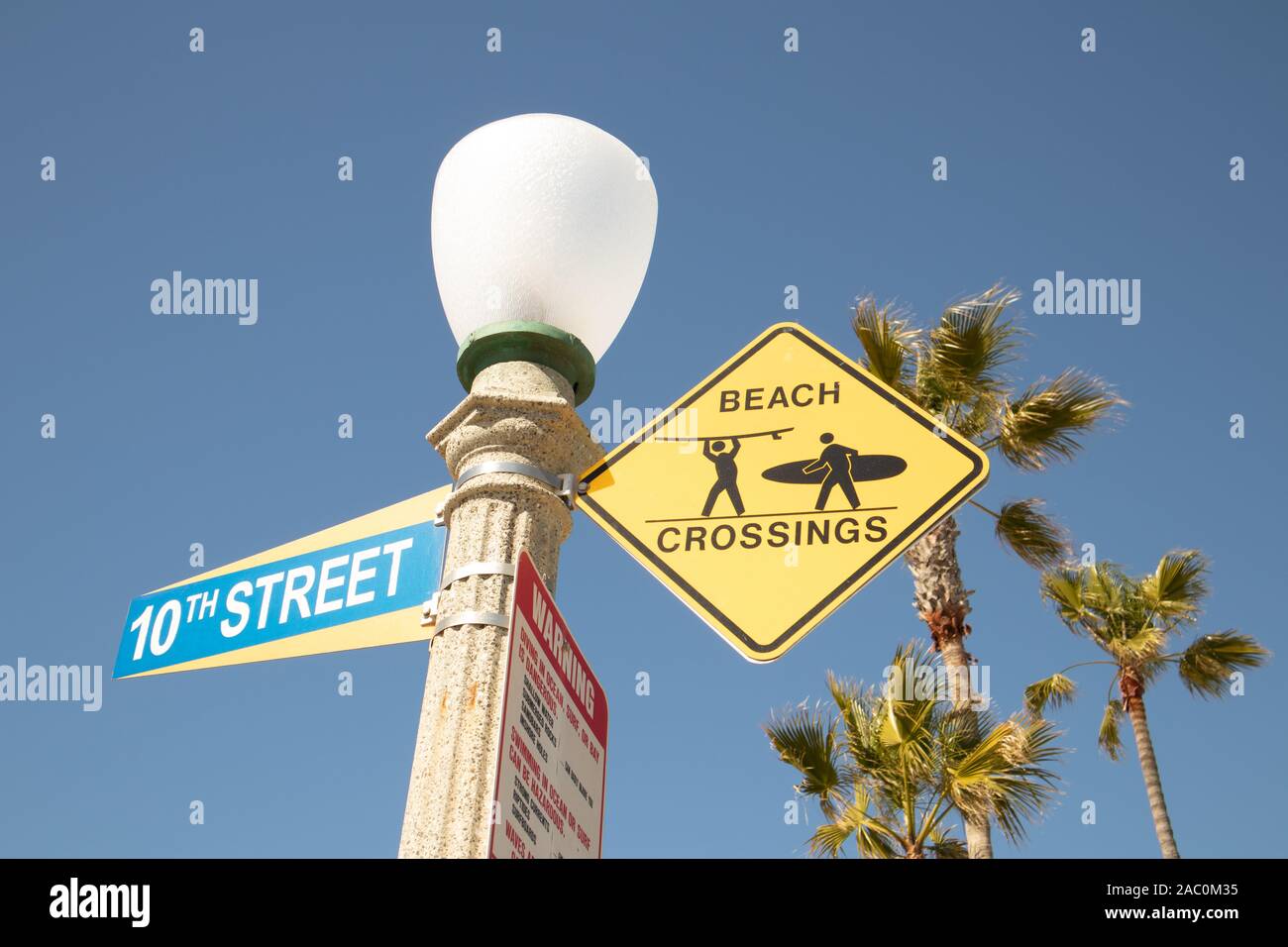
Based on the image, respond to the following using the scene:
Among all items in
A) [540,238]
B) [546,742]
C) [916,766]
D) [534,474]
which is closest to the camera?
[546,742]

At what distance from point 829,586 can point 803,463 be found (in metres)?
0.38

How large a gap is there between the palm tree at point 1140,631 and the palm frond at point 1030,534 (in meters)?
0.52

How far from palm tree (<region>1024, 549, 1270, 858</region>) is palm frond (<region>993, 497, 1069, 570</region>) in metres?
0.52

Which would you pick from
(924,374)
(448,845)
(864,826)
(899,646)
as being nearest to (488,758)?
(448,845)

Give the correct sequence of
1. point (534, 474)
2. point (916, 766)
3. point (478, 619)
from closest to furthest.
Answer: point (478, 619) < point (534, 474) < point (916, 766)

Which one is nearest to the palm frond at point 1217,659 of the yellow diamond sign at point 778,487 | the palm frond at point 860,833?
the palm frond at point 860,833

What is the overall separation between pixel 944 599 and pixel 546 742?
1136 centimetres

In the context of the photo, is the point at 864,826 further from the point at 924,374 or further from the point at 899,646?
the point at 924,374

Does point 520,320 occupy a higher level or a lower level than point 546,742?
higher

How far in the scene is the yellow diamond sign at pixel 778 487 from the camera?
8.91ft

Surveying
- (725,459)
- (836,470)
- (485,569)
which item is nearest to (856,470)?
(836,470)

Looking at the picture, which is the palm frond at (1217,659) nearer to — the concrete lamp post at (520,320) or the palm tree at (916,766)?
the palm tree at (916,766)

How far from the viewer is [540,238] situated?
318 cm

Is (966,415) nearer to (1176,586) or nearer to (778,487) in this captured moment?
(1176,586)
